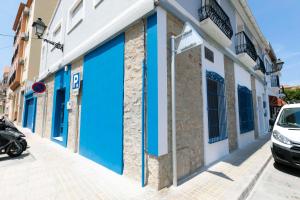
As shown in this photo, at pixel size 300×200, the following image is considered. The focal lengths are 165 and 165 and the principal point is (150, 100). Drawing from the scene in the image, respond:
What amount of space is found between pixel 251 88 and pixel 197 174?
27.7 feet

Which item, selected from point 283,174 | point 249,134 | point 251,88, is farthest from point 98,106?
point 251,88

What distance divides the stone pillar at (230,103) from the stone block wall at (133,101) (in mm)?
4415

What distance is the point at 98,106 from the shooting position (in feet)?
17.1

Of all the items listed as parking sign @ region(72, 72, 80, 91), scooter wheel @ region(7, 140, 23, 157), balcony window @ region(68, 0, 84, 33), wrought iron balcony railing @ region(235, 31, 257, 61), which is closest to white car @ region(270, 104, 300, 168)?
wrought iron balcony railing @ region(235, 31, 257, 61)

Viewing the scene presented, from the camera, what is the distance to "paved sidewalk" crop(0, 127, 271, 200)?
3197 mm

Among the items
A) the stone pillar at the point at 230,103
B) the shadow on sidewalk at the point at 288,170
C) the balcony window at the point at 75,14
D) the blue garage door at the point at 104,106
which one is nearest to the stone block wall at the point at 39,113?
the balcony window at the point at 75,14

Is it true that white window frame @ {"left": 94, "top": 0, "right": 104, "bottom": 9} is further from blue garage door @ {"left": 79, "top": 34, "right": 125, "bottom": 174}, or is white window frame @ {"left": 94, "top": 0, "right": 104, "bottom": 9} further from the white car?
the white car

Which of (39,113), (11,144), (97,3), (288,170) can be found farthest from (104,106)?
(39,113)

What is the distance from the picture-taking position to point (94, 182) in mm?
3785

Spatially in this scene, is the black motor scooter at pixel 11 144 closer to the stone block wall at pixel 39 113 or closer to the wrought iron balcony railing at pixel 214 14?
the stone block wall at pixel 39 113

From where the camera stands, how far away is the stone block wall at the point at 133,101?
12.5 feet

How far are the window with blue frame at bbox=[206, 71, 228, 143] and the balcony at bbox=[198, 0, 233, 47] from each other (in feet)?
4.95

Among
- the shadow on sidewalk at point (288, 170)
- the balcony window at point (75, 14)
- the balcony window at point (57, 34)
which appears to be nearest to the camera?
the shadow on sidewalk at point (288, 170)

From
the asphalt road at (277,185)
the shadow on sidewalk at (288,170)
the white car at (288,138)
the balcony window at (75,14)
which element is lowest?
the asphalt road at (277,185)
